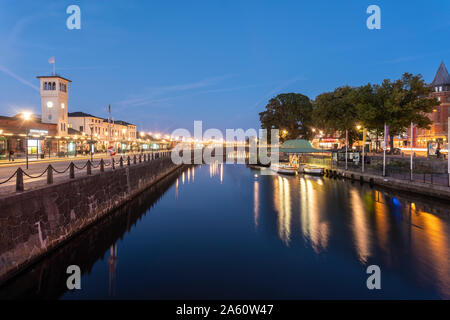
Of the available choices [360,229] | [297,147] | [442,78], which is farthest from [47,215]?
[442,78]

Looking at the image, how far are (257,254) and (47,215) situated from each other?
411 inches

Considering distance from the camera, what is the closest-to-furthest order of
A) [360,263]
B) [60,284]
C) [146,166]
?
[60,284], [360,263], [146,166]

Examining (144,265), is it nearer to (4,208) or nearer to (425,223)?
(4,208)

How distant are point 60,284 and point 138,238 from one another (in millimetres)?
6104

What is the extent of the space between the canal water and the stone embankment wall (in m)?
0.62

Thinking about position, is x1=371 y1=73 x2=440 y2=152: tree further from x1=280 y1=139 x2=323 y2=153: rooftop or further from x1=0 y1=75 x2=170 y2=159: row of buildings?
x1=0 y1=75 x2=170 y2=159: row of buildings

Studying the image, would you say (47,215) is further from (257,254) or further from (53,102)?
(53,102)

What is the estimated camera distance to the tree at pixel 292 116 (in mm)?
72250

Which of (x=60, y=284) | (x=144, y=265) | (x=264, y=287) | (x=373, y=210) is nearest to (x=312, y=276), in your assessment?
(x=264, y=287)

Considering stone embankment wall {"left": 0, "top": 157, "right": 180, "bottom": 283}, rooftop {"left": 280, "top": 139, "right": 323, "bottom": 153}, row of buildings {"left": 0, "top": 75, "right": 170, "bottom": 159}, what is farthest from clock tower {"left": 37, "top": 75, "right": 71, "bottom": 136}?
rooftop {"left": 280, "top": 139, "right": 323, "bottom": 153}

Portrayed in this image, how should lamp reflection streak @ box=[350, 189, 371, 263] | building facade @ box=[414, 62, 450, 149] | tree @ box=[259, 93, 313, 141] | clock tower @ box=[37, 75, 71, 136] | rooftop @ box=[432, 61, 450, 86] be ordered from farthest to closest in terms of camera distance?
rooftop @ box=[432, 61, 450, 86]
building facade @ box=[414, 62, 450, 149]
tree @ box=[259, 93, 313, 141]
clock tower @ box=[37, 75, 71, 136]
lamp reflection streak @ box=[350, 189, 371, 263]

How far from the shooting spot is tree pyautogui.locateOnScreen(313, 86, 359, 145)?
153 feet

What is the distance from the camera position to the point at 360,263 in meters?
11.9

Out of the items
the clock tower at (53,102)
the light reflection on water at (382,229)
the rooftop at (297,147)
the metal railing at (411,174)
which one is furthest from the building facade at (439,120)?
the clock tower at (53,102)
